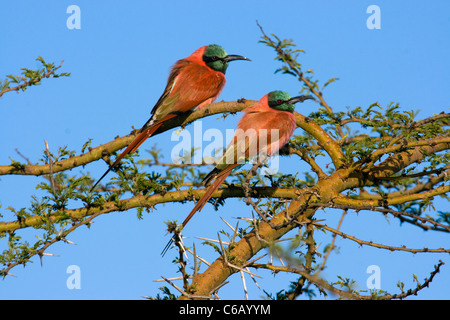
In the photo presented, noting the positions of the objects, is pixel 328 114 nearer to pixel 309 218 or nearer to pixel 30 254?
pixel 309 218

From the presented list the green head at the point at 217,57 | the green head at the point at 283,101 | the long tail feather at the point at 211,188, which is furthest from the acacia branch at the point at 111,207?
the green head at the point at 217,57

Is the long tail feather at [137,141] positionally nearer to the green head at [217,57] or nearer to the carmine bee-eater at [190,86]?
the carmine bee-eater at [190,86]

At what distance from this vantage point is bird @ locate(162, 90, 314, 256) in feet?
14.2

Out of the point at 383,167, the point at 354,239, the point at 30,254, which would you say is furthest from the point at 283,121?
the point at 30,254

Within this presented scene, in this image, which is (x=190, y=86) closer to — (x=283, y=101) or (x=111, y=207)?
(x=283, y=101)

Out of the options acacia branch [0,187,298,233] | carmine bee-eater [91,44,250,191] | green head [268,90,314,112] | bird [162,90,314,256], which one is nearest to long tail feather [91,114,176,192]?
carmine bee-eater [91,44,250,191]

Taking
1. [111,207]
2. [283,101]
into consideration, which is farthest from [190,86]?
[111,207]

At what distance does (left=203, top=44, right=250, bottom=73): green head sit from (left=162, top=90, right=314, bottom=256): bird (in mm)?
805

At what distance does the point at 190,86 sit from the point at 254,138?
3.00ft

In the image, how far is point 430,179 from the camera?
498 centimetres

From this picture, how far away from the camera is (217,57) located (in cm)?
573
